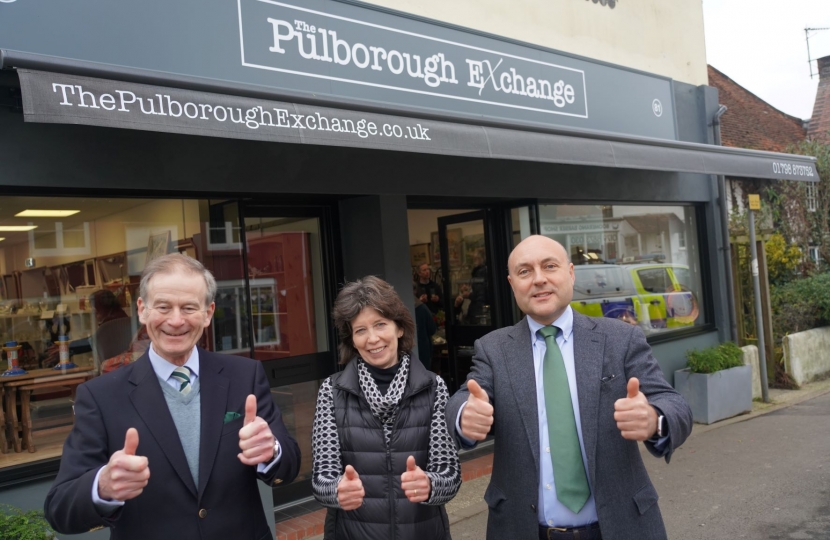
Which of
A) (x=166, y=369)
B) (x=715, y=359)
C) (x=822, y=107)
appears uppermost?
(x=822, y=107)

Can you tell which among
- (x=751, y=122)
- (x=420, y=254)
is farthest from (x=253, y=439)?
(x=751, y=122)

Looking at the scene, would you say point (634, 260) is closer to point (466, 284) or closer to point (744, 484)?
point (466, 284)

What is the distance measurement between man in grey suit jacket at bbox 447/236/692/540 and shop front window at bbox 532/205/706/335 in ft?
16.6

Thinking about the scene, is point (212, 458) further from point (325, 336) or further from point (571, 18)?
point (571, 18)

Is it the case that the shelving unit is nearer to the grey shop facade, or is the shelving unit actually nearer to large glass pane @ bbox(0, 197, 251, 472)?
the grey shop facade

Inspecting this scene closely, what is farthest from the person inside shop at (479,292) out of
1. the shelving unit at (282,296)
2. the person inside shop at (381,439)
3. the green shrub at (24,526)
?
the person inside shop at (381,439)

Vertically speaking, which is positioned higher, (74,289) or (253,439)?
(74,289)

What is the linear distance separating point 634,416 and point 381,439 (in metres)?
0.92

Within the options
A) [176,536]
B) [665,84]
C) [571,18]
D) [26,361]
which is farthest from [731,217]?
[176,536]

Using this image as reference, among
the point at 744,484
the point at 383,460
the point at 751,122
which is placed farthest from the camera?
the point at 751,122

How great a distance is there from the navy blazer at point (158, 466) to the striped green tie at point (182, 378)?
0.05 meters

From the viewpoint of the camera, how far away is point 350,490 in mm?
2312

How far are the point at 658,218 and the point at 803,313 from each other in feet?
10.1

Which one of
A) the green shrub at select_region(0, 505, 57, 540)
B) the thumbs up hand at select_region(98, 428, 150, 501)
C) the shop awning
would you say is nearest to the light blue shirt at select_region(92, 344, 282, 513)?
the thumbs up hand at select_region(98, 428, 150, 501)
